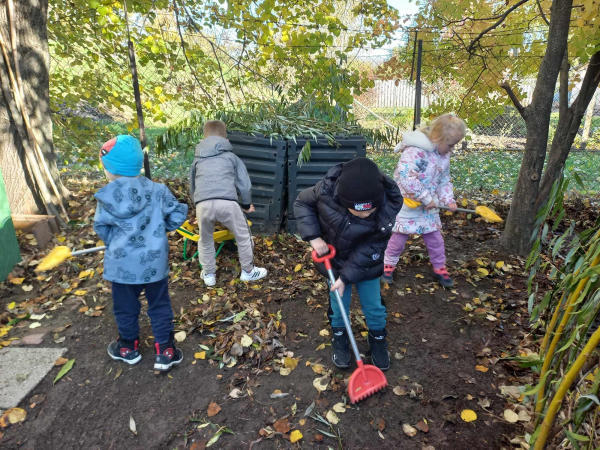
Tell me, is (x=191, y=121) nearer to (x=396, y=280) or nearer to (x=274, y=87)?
(x=274, y=87)

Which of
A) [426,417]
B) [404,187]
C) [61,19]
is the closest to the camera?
[426,417]

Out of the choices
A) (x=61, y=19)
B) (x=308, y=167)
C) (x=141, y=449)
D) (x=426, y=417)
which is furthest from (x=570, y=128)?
(x=61, y=19)

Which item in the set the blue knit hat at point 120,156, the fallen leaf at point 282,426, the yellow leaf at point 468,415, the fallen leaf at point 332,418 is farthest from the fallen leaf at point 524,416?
the blue knit hat at point 120,156

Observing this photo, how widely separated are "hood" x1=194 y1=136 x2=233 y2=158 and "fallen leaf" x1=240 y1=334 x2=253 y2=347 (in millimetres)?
1645

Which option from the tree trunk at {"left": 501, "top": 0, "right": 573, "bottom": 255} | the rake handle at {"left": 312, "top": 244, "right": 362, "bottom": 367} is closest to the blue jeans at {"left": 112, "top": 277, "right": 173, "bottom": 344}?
the rake handle at {"left": 312, "top": 244, "right": 362, "bottom": 367}

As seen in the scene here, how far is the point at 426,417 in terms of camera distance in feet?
7.50

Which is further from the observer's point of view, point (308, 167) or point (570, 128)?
point (308, 167)

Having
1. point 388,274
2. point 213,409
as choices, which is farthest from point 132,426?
point 388,274

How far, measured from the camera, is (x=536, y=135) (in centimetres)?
373

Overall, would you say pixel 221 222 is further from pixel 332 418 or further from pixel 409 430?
pixel 409 430

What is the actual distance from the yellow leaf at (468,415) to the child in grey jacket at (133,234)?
6.02 feet

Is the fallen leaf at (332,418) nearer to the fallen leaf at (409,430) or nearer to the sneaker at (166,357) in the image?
the fallen leaf at (409,430)

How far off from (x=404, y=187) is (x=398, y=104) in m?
11.0

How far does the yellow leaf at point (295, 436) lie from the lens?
216 centimetres
